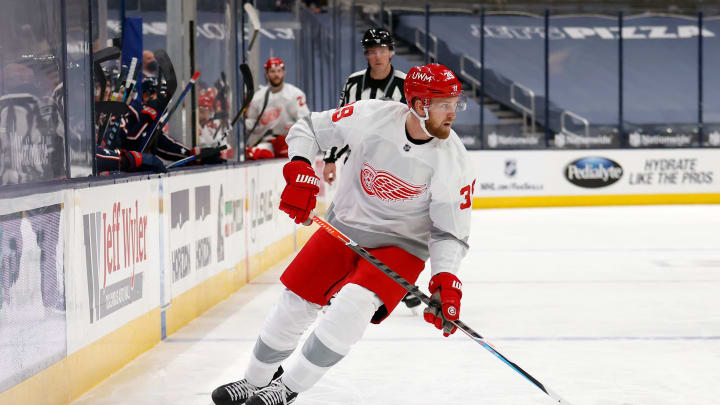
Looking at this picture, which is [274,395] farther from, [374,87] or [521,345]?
[374,87]

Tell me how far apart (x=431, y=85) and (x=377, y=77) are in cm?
202

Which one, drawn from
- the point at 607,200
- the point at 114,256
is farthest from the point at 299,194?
the point at 607,200

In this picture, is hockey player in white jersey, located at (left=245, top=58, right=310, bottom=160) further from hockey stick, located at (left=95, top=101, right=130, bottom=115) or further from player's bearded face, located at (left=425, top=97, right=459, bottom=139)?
player's bearded face, located at (left=425, top=97, right=459, bottom=139)

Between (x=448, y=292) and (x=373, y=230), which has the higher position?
(x=373, y=230)

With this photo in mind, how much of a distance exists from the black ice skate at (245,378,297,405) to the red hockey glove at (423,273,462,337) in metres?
0.46

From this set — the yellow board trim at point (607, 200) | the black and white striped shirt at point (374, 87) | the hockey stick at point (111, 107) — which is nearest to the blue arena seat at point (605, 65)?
the yellow board trim at point (607, 200)

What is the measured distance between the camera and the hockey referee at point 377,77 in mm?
4664

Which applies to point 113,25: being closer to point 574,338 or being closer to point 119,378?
point 119,378

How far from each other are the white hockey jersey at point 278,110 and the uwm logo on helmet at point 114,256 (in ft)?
12.7

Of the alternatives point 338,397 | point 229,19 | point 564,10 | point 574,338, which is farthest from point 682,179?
point 338,397

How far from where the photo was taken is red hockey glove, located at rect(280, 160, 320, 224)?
2.94 m

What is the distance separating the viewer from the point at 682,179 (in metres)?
13.3

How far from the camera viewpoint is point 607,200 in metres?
13.2

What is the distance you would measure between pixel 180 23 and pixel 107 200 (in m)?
2.58
